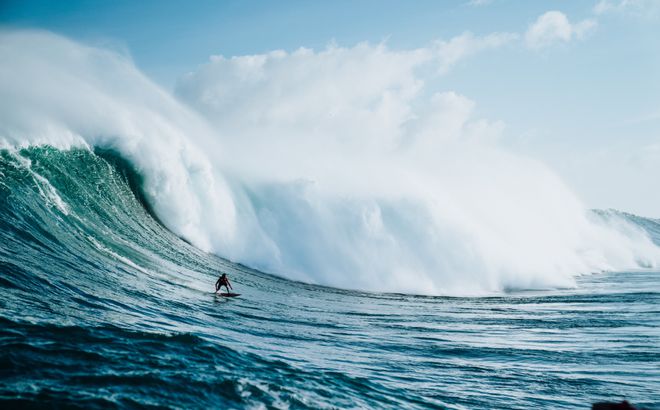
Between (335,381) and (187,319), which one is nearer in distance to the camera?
(335,381)

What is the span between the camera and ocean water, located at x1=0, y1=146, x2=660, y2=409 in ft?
17.2

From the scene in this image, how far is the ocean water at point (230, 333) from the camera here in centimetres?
525

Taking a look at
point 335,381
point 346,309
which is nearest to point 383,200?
point 346,309

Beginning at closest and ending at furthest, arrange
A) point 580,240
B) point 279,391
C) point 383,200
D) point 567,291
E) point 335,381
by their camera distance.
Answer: point 279,391
point 335,381
point 567,291
point 383,200
point 580,240

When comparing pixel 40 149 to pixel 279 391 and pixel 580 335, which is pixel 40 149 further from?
pixel 580 335

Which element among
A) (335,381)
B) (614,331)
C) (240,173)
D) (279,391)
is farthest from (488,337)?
(240,173)

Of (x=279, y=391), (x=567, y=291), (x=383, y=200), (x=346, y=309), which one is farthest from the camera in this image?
(x=383, y=200)

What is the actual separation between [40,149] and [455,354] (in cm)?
1575

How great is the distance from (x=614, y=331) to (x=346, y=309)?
780 cm

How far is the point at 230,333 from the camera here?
28.5 ft

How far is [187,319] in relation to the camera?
30.1 feet

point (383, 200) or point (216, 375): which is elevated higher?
point (383, 200)

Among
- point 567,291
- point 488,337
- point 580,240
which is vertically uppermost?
point 580,240

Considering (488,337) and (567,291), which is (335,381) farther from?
(567,291)
